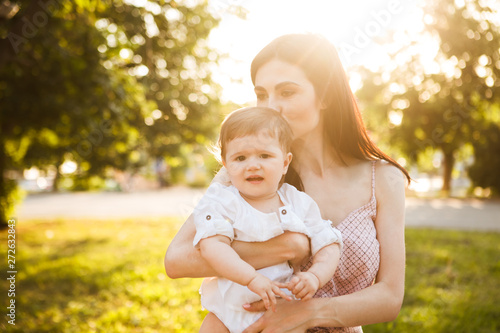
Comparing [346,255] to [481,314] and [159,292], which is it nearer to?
[481,314]

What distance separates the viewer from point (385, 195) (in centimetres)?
206

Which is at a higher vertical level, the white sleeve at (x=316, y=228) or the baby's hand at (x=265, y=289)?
the white sleeve at (x=316, y=228)

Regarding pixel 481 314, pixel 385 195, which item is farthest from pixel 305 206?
pixel 481 314

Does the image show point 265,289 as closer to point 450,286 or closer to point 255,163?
point 255,163

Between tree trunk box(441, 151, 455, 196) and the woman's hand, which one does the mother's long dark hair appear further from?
tree trunk box(441, 151, 455, 196)

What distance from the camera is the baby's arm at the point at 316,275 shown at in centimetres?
154

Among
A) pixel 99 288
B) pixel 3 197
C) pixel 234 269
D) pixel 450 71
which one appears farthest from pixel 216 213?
pixel 3 197

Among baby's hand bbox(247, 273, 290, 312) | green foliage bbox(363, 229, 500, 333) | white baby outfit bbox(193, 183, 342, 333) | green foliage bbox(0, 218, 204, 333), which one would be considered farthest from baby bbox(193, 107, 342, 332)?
green foliage bbox(0, 218, 204, 333)

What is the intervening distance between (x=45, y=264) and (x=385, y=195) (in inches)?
312

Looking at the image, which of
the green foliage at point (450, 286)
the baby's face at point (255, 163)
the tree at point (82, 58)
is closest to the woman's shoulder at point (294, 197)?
the baby's face at point (255, 163)

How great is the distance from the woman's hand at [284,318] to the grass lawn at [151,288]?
3011 mm

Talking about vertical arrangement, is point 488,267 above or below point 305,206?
below

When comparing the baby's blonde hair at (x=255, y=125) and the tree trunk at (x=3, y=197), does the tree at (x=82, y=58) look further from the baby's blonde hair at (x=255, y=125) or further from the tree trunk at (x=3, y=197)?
the baby's blonde hair at (x=255, y=125)

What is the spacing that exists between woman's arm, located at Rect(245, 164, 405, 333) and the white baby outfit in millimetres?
78
